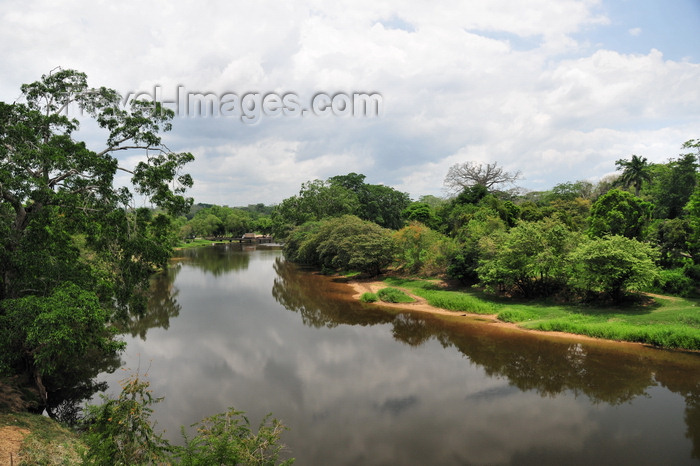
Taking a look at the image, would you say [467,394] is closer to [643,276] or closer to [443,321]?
[443,321]

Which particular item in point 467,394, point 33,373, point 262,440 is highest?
point 262,440

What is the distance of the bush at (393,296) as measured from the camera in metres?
26.7

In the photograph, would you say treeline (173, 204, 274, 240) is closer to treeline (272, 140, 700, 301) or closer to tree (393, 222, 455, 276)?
treeline (272, 140, 700, 301)

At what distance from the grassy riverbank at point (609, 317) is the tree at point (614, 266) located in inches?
50.5

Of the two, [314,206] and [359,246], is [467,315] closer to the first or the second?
[359,246]

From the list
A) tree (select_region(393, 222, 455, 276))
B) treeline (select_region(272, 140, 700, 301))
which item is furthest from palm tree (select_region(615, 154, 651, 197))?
tree (select_region(393, 222, 455, 276))

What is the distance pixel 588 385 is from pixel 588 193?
5914 cm

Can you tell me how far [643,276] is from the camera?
715 inches

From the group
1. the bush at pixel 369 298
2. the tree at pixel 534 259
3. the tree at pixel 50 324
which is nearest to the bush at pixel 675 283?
the tree at pixel 534 259

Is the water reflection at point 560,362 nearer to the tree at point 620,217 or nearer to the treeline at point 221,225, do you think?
the tree at point 620,217

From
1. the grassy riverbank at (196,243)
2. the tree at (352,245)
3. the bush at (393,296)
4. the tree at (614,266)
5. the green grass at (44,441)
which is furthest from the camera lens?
the grassy riverbank at (196,243)

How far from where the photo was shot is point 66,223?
11.7m

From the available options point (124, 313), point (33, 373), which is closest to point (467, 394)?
point (124, 313)

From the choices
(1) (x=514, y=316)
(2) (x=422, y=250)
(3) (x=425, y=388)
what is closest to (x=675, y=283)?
(1) (x=514, y=316)
